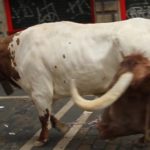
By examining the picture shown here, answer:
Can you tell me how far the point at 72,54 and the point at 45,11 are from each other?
7.78m

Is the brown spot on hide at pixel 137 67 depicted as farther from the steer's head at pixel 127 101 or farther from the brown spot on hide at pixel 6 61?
the brown spot on hide at pixel 6 61

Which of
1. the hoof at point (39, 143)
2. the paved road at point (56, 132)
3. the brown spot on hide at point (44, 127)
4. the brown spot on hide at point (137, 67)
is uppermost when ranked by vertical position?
the brown spot on hide at point (137, 67)

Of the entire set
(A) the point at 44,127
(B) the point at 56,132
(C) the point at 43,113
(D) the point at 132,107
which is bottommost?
(B) the point at 56,132

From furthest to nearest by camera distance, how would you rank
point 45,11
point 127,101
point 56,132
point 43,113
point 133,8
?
1. point 45,11
2. point 133,8
3. point 56,132
4. point 43,113
5. point 127,101

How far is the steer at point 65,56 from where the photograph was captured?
632 centimetres

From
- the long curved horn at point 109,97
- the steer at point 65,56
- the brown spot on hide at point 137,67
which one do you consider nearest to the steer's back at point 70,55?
the steer at point 65,56

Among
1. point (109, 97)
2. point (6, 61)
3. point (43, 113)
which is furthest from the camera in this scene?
point (6, 61)

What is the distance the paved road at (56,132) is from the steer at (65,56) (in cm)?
32

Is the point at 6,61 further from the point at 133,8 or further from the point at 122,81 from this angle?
the point at 133,8

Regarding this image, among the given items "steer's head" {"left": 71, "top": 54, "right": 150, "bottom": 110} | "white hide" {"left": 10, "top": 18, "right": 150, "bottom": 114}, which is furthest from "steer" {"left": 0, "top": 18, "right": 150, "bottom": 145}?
"steer's head" {"left": 71, "top": 54, "right": 150, "bottom": 110}

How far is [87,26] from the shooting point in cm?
667

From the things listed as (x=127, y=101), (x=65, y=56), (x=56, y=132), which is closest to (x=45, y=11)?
(x=56, y=132)

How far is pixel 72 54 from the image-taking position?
6.59 m

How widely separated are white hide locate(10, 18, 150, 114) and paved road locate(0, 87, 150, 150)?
0.64 meters
